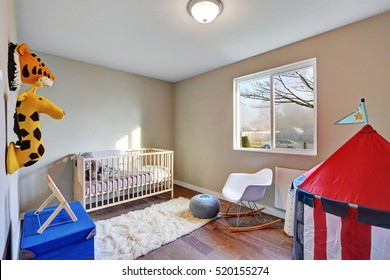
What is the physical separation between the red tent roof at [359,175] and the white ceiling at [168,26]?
1.31 m

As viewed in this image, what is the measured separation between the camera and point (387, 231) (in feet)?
3.33

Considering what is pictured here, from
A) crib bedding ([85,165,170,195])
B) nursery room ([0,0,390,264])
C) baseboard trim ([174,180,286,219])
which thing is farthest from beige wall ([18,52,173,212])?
baseboard trim ([174,180,286,219])

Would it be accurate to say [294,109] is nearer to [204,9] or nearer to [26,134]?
[204,9]

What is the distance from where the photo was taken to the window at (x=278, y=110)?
2.38m

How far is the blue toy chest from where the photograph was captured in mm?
1184

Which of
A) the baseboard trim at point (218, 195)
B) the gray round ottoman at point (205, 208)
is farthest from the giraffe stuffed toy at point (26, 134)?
the baseboard trim at point (218, 195)

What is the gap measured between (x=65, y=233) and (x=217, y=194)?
253 centimetres

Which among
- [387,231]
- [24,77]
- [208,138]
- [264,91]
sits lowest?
[387,231]

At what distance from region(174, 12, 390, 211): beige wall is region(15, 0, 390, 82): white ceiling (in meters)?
0.16

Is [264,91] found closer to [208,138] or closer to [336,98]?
[336,98]

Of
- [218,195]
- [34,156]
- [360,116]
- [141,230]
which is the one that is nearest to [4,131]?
[34,156]

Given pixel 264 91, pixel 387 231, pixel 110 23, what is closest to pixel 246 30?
pixel 264 91
